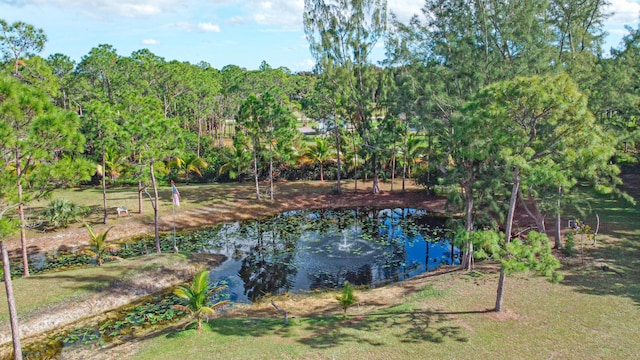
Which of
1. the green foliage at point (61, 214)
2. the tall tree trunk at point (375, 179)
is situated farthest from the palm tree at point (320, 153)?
the green foliage at point (61, 214)

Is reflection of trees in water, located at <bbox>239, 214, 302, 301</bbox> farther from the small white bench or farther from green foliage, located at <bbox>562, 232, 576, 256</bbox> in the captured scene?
green foliage, located at <bbox>562, 232, 576, 256</bbox>

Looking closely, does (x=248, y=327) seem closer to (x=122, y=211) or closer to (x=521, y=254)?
(x=521, y=254)

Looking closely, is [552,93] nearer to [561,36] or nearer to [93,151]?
[561,36]

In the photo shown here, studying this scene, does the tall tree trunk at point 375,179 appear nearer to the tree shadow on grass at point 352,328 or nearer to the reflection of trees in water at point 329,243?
the reflection of trees in water at point 329,243

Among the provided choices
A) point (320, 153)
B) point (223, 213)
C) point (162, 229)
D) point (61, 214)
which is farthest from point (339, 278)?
point (320, 153)

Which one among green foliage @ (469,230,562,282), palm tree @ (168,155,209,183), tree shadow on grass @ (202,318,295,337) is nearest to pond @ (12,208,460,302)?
tree shadow on grass @ (202,318,295,337)

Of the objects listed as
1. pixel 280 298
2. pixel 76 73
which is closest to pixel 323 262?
pixel 280 298
